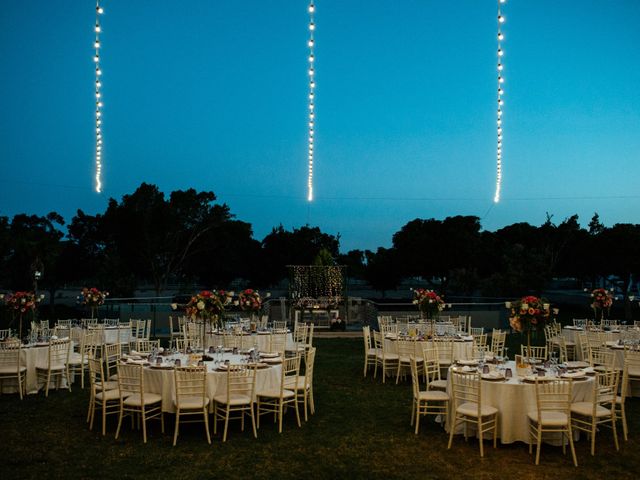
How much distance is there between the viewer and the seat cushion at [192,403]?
6945 mm

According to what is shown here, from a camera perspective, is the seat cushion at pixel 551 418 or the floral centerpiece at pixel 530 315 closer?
the seat cushion at pixel 551 418

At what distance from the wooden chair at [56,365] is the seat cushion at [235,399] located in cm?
395

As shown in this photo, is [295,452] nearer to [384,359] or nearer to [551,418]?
[551,418]

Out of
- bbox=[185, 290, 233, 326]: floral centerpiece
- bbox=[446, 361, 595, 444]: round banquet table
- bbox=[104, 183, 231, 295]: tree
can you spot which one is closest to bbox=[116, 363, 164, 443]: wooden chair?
bbox=[185, 290, 233, 326]: floral centerpiece

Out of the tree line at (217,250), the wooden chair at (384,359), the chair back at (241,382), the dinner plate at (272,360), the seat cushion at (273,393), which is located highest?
the tree line at (217,250)

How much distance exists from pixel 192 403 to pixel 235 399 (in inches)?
21.6

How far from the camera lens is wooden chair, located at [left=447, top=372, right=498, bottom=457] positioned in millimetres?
6601

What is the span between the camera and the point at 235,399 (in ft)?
23.8

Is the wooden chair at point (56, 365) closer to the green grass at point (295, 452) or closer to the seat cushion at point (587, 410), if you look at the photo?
the green grass at point (295, 452)

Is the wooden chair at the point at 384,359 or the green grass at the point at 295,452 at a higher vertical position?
the wooden chair at the point at 384,359

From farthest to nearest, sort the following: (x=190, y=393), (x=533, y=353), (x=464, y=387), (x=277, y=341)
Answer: (x=277, y=341)
(x=533, y=353)
(x=190, y=393)
(x=464, y=387)

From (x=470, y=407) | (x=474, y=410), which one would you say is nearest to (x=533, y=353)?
(x=470, y=407)

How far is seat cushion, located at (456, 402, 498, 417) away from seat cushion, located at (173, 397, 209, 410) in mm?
3014

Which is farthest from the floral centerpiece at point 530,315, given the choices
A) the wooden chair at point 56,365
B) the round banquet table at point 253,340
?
the wooden chair at point 56,365
